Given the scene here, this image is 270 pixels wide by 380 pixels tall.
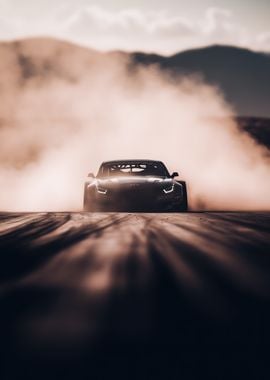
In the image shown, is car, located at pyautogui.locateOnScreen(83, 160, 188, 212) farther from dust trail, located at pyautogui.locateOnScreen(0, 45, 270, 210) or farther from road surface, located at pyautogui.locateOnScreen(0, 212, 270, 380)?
dust trail, located at pyautogui.locateOnScreen(0, 45, 270, 210)

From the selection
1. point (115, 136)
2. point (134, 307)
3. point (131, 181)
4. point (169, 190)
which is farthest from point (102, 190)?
point (115, 136)

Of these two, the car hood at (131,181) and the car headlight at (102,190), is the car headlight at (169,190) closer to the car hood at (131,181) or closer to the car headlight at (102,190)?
the car hood at (131,181)

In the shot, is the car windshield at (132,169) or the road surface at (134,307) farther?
the car windshield at (132,169)

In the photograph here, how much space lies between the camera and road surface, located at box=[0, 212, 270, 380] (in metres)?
2.67

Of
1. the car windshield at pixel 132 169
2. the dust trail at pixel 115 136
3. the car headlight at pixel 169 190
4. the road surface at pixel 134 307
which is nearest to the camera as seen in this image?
the road surface at pixel 134 307

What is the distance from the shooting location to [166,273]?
4.93 meters

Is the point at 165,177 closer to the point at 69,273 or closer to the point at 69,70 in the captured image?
the point at 69,273

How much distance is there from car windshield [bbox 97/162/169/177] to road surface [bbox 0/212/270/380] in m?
6.07

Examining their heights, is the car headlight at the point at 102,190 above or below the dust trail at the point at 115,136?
below

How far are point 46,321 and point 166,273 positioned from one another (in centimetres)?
166

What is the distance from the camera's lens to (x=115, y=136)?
37.7 metres

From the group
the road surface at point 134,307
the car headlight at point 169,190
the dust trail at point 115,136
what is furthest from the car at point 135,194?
the dust trail at point 115,136

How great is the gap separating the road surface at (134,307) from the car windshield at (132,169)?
6.07 metres

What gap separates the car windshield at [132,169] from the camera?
44.6ft
